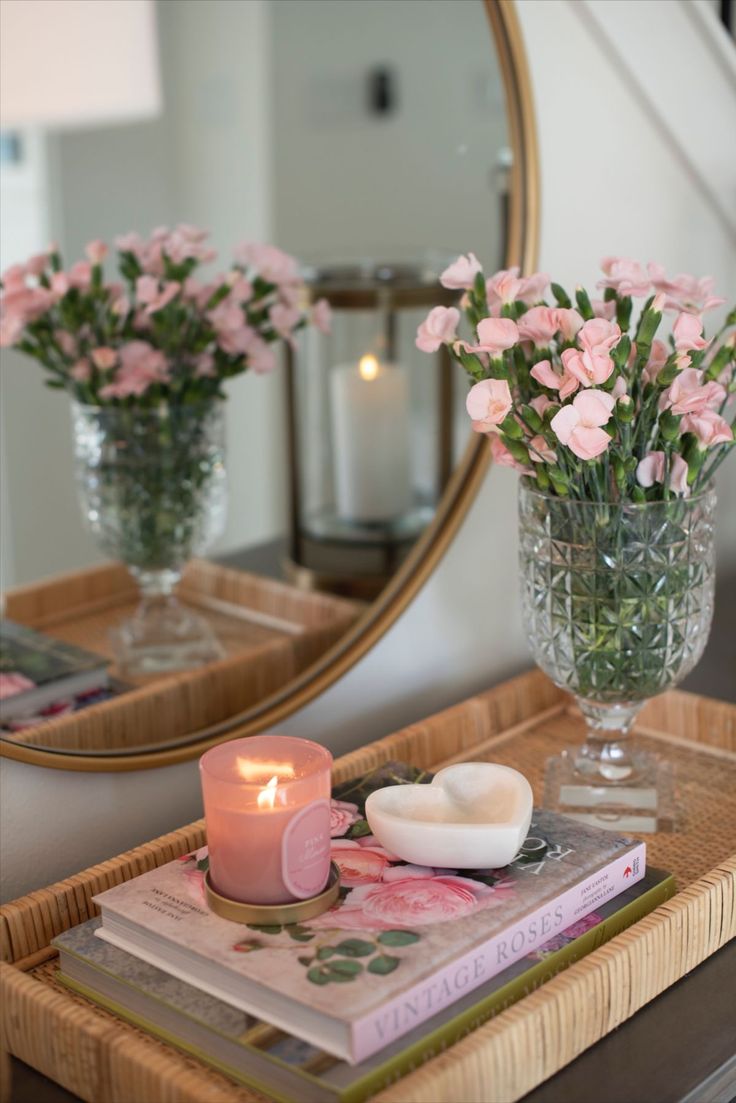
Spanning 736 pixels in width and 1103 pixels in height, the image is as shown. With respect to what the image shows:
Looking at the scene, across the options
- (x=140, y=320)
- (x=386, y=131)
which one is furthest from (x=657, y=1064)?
(x=386, y=131)

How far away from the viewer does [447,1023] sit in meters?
0.62

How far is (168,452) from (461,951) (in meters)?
0.40

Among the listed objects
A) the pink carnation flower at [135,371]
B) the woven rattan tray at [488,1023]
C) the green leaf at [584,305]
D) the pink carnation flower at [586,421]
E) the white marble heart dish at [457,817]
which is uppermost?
the green leaf at [584,305]

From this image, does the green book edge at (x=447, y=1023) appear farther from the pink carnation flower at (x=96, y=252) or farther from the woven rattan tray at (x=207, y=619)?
the pink carnation flower at (x=96, y=252)

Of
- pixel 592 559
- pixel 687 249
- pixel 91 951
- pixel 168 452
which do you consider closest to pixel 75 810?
pixel 91 951

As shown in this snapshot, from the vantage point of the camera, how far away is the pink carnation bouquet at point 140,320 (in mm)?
825

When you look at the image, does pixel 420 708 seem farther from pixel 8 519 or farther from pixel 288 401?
pixel 8 519

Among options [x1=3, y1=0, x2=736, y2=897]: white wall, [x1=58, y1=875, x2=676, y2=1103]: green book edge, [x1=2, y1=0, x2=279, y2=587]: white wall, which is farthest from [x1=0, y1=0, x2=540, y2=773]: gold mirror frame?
[x1=58, y1=875, x2=676, y2=1103]: green book edge

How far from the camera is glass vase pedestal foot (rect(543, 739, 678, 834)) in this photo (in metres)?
0.87

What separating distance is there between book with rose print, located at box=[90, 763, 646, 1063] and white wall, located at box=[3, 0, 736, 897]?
0.19 metres

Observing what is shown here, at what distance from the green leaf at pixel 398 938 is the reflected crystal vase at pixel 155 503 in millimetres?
294

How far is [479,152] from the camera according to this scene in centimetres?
107

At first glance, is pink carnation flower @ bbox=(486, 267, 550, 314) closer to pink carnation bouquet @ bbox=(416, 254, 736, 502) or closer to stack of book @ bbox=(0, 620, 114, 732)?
pink carnation bouquet @ bbox=(416, 254, 736, 502)

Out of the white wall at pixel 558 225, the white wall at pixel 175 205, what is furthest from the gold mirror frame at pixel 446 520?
the white wall at pixel 175 205
